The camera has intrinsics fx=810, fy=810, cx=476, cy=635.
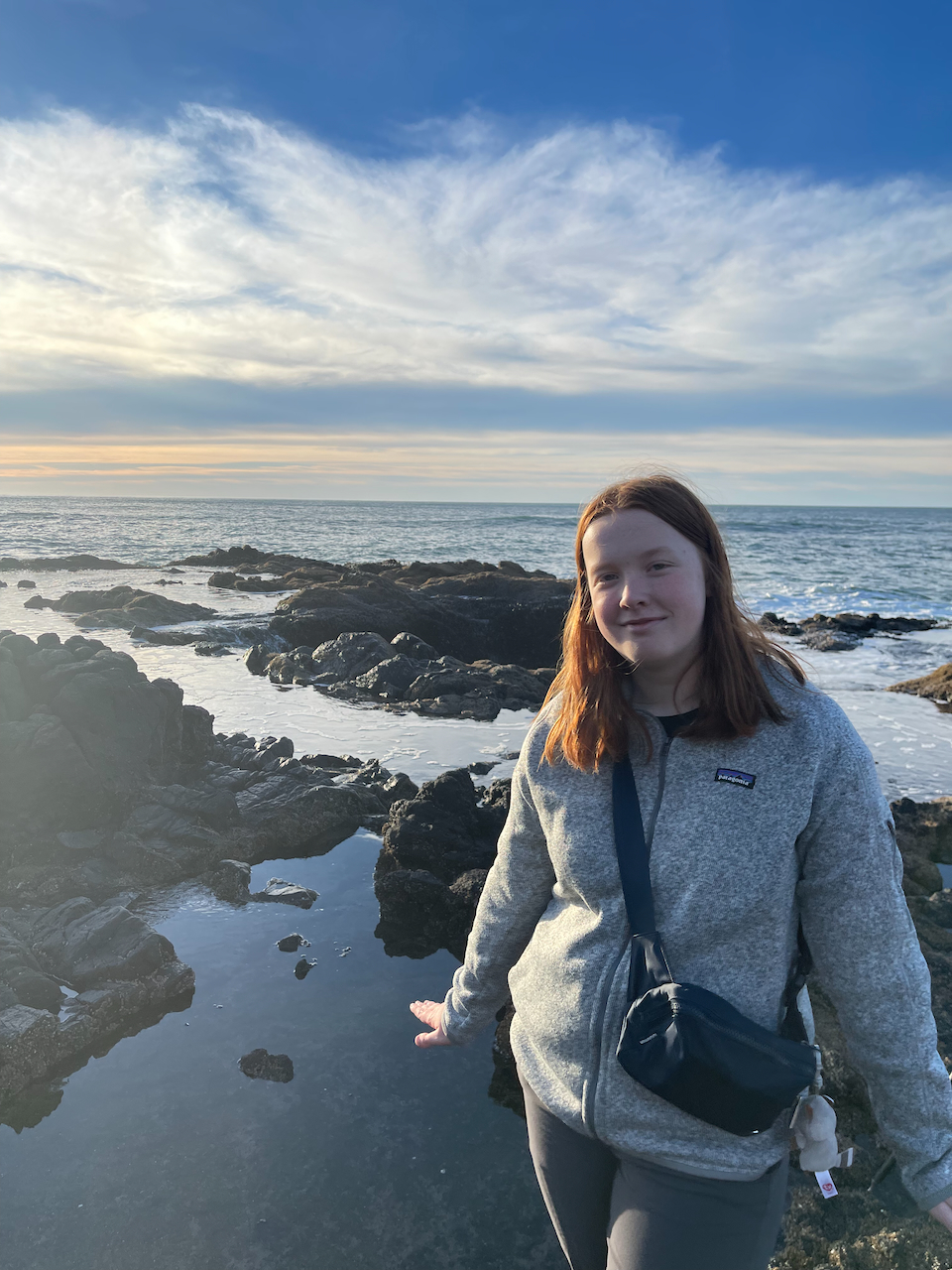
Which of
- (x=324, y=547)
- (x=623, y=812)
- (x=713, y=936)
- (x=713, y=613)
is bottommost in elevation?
(x=324, y=547)

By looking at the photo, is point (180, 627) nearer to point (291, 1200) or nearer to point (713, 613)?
point (291, 1200)

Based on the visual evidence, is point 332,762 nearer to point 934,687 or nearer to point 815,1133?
point 815,1133

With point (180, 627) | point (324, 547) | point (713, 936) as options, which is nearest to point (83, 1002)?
point (713, 936)

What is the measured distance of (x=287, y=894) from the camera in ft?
18.2

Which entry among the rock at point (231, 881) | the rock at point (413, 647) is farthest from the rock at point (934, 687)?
the rock at point (231, 881)

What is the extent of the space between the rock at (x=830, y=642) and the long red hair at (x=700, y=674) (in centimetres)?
1687

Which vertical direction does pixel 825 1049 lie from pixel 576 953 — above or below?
below

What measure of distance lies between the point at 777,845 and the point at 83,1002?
3988 mm

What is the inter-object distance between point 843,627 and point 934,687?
8679mm

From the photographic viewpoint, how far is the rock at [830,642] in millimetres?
17531

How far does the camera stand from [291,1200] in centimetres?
315

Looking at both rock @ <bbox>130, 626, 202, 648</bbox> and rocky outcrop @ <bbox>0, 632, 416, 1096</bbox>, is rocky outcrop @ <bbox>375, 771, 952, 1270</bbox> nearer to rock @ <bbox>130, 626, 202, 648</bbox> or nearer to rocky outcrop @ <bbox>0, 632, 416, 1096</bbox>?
rocky outcrop @ <bbox>0, 632, 416, 1096</bbox>

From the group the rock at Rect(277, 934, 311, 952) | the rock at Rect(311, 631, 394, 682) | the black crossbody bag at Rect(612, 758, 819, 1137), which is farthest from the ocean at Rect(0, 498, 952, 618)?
the black crossbody bag at Rect(612, 758, 819, 1137)

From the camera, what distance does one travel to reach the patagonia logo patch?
1.58 meters
